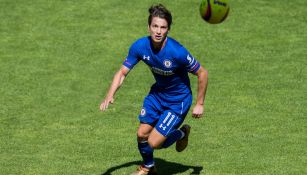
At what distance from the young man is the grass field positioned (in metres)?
0.75

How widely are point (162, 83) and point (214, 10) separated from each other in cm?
172

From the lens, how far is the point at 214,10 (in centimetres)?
1160

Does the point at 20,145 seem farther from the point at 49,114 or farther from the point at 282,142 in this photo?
the point at 282,142

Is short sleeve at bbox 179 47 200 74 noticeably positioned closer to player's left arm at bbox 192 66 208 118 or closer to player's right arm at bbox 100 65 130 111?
player's left arm at bbox 192 66 208 118

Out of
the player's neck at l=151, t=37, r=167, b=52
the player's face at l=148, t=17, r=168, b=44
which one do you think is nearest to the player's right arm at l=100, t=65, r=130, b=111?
the player's neck at l=151, t=37, r=167, b=52

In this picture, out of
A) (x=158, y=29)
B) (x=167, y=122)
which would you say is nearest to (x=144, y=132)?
(x=167, y=122)

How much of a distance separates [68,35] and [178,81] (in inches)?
314

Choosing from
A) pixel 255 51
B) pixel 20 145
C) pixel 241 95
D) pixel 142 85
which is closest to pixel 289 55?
pixel 255 51

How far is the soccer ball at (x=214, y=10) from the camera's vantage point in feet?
38.1

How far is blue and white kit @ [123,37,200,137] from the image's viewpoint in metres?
10.3

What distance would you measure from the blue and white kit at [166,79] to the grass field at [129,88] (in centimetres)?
97

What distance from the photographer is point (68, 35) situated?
18109 mm

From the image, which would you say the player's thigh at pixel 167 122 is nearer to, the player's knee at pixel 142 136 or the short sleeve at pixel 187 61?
the player's knee at pixel 142 136

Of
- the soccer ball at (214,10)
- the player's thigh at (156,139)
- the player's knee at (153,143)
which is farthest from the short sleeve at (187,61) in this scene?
the soccer ball at (214,10)
